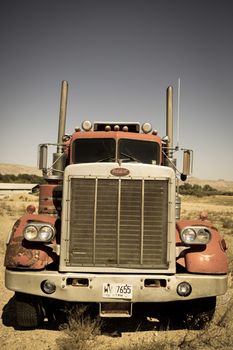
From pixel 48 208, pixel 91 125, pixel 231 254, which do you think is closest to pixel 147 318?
pixel 48 208

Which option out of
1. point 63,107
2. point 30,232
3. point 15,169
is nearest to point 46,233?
point 30,232

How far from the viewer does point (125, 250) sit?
4.68 meters

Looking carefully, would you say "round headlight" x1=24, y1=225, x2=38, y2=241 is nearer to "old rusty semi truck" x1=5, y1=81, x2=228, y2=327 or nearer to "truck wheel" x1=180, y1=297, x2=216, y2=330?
"old rusty semi truck" x1=5, y1=81, x2=228, y2=327

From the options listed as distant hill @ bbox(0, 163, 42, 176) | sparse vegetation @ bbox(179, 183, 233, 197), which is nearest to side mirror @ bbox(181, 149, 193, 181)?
sparse vegetation @ bbox(179, 183, 233, 197)

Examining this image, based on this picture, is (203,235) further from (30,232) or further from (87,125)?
(87,125)

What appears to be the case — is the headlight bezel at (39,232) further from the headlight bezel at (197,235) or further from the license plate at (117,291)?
the headlight bezel at (197,235)

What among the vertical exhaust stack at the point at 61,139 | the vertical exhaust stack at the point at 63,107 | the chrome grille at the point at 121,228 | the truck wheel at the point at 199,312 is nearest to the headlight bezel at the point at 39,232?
the chrome grille at the point at 121,228

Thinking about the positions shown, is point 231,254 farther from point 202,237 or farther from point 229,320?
point 202,237

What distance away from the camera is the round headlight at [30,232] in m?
4.74

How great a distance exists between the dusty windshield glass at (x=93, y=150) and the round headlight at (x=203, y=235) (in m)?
2.01

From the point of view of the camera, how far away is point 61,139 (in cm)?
782

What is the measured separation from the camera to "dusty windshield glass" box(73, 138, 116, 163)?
246 inches

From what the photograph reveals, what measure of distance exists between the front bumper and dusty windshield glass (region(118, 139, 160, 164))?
2.19 metres

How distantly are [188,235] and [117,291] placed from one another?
1180mm
